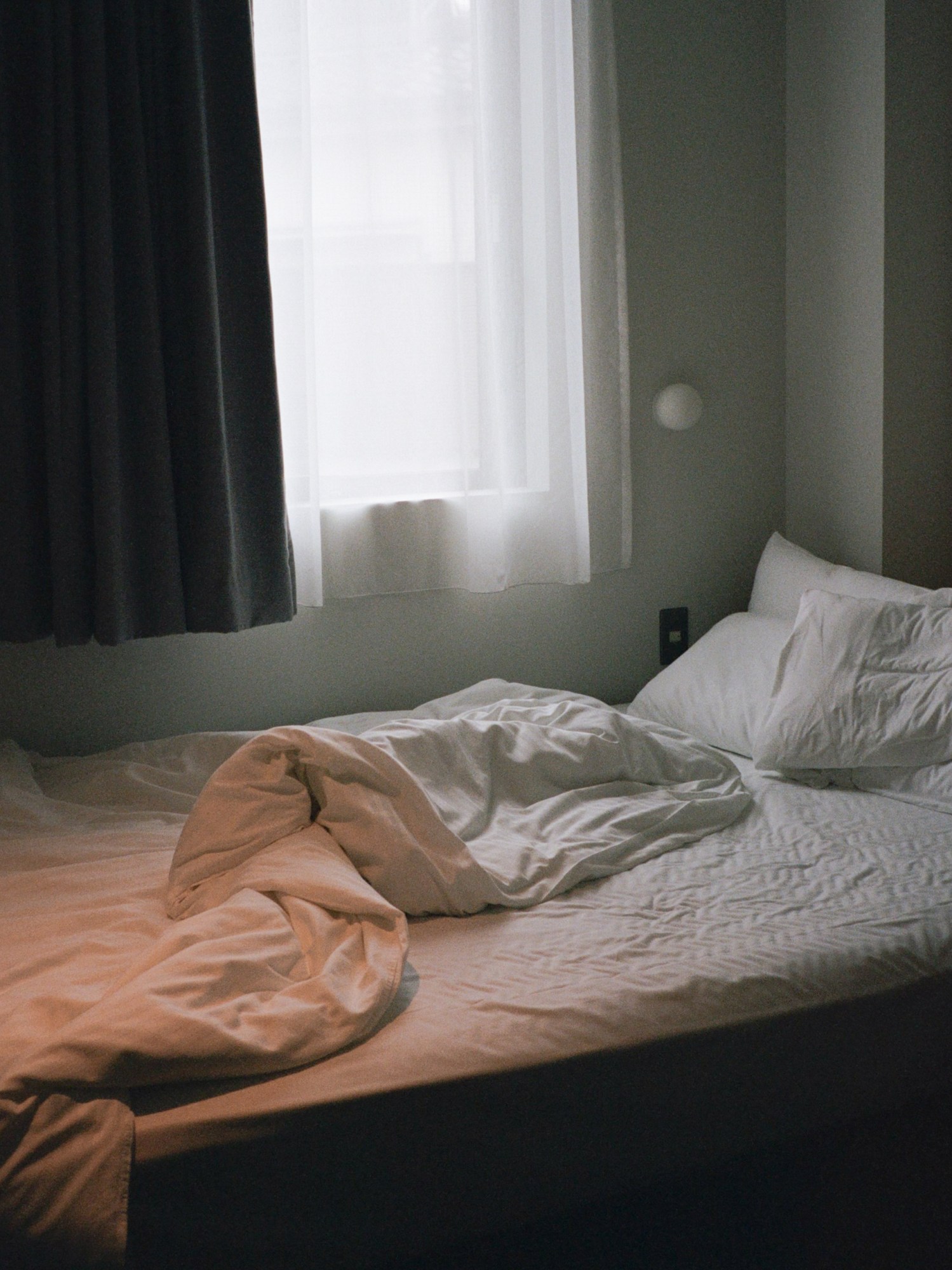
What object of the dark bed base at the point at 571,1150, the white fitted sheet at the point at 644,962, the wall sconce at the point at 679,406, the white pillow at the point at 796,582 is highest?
the wall sconce at the point at 679,406

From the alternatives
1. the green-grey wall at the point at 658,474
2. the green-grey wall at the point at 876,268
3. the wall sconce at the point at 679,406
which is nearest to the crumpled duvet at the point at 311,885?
the green-grey wall at the point at 658,474

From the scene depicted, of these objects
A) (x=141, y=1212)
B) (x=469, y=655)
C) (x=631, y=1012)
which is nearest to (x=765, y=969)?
(x=631, y=1012)

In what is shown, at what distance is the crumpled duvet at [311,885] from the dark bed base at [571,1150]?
0.26 ft

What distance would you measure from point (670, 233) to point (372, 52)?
0.85 m

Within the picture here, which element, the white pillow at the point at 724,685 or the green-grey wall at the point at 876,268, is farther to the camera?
the green-grey wall at the point at 876,268

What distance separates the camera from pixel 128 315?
2219 millimetres

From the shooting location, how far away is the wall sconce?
9.05 ft

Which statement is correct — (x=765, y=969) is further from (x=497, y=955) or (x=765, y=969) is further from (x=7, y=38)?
(x=7, y=38)

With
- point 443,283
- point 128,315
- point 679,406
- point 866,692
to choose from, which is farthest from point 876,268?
point 128,315

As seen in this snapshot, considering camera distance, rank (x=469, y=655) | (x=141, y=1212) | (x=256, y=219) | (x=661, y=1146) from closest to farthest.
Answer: (x=141, y=1212) < (x=661, y=1146) < (x=256, y=219) < (x=469, y=655)

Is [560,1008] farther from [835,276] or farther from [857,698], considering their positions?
[835,276]

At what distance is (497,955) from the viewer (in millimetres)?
1429

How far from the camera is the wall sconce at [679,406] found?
2.76 m

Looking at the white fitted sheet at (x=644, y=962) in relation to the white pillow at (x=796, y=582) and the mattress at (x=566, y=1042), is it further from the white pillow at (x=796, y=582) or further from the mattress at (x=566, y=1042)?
the white pillow at (x=796, y=582)
